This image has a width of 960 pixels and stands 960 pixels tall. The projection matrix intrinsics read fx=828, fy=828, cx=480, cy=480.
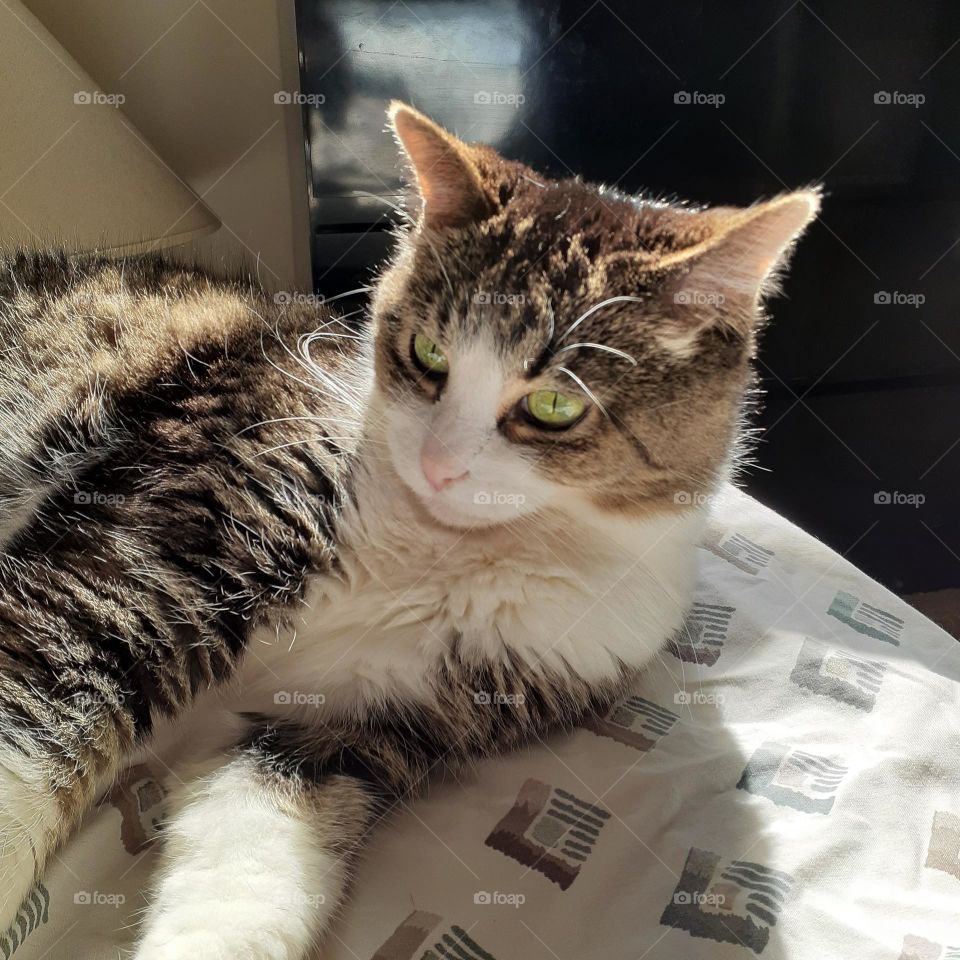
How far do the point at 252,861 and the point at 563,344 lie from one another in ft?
1.98

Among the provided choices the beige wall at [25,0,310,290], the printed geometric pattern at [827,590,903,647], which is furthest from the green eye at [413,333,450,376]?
the beige wall at [25,0,310,290]

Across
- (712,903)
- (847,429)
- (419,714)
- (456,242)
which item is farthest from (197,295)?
(847,429)

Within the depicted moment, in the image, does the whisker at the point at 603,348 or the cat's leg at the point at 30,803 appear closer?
the cat's leg at the point at 30,803

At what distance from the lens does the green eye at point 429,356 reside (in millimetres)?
953

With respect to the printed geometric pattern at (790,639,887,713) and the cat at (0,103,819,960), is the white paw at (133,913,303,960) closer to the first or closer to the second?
the cat at (0,103,819,960)

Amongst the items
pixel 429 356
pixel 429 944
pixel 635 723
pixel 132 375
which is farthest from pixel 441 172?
Result: pixel 429 944

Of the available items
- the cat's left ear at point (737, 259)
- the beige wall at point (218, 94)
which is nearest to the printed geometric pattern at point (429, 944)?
the cat's left ear at point (737, 259)

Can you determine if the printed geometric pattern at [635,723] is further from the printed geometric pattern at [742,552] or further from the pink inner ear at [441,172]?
the pink inner ear at [441,172]

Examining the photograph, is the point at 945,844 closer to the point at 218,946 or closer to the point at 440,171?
the point at 218,946

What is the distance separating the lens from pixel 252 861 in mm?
796

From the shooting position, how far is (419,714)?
96cm

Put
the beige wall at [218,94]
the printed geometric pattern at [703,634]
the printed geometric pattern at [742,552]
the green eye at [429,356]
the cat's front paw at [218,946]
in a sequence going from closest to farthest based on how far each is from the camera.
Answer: the cat's front paw at [218,946], the green eye at [429,356], the printed geometric pattern at [703,634], the printed geometric pattern at [742,552], the beige wall at [218,94]

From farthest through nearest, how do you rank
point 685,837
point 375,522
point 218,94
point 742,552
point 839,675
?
point 218,94 < point 742,552 < point 839,675 < point 375,522 < point 685,837

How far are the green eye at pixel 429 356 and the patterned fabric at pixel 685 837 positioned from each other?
0.46m
